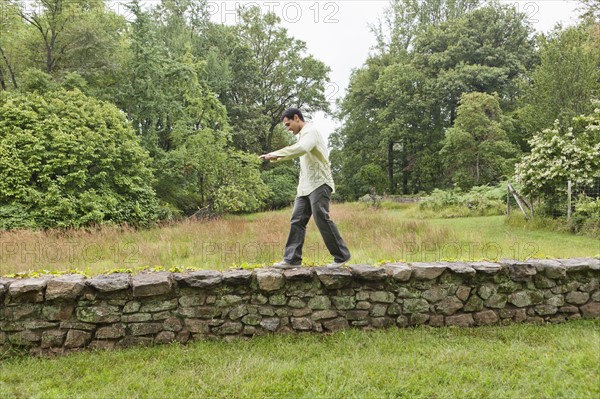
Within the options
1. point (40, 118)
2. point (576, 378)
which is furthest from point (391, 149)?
point (576, 378)

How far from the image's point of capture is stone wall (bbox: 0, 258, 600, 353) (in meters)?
3.71

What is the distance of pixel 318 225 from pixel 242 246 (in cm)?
376

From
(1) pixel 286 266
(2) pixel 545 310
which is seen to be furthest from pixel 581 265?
(1) pixel 286 266

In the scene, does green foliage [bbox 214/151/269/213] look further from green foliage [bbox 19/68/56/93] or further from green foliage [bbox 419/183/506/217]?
green foliage [bbox 419/183/506/217]

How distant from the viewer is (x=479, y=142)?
23703 millimetres

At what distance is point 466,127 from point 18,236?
22.9 metres

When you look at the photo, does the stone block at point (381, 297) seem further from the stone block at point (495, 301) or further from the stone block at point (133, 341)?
the stone block at point (133, 341)

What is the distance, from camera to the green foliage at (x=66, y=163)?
34.7ft

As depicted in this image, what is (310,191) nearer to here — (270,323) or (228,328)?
(270,323)

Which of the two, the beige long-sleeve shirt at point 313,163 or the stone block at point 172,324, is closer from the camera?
the stone block at point 172,324

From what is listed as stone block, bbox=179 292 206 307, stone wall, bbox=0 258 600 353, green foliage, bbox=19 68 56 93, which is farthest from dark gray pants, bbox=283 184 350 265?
green foliage, bbox=19 68 56 93

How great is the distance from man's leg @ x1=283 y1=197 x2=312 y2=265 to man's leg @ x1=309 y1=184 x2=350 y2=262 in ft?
0.60

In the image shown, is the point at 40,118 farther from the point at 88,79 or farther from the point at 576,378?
the point at 576,378

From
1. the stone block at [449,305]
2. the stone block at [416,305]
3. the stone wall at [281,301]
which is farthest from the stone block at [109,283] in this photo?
the stone block at [449,305]
